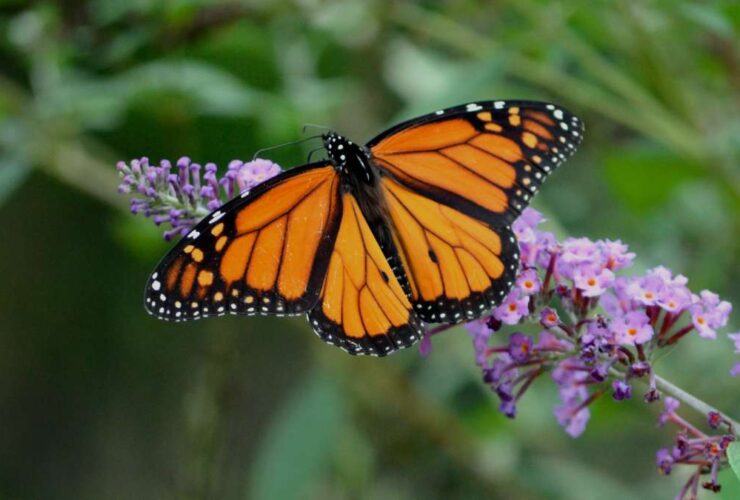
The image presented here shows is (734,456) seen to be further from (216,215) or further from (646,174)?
(646,174)

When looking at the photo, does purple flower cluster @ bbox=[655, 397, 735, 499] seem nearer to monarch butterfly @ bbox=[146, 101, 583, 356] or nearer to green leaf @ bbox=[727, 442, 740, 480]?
green leaf @ bbox=[727, 442, 740, 480]

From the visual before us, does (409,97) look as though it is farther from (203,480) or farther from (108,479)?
(108,479)

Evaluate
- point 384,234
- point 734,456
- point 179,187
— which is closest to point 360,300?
point 384,234

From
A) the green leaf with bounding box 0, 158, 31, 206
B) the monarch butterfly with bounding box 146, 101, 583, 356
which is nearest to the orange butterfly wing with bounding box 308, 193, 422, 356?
the monarch butterfly with bounding box 146, 101, 583, 356

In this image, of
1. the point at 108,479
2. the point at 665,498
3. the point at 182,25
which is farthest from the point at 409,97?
the point at 108,479

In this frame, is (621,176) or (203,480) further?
(203,480)
